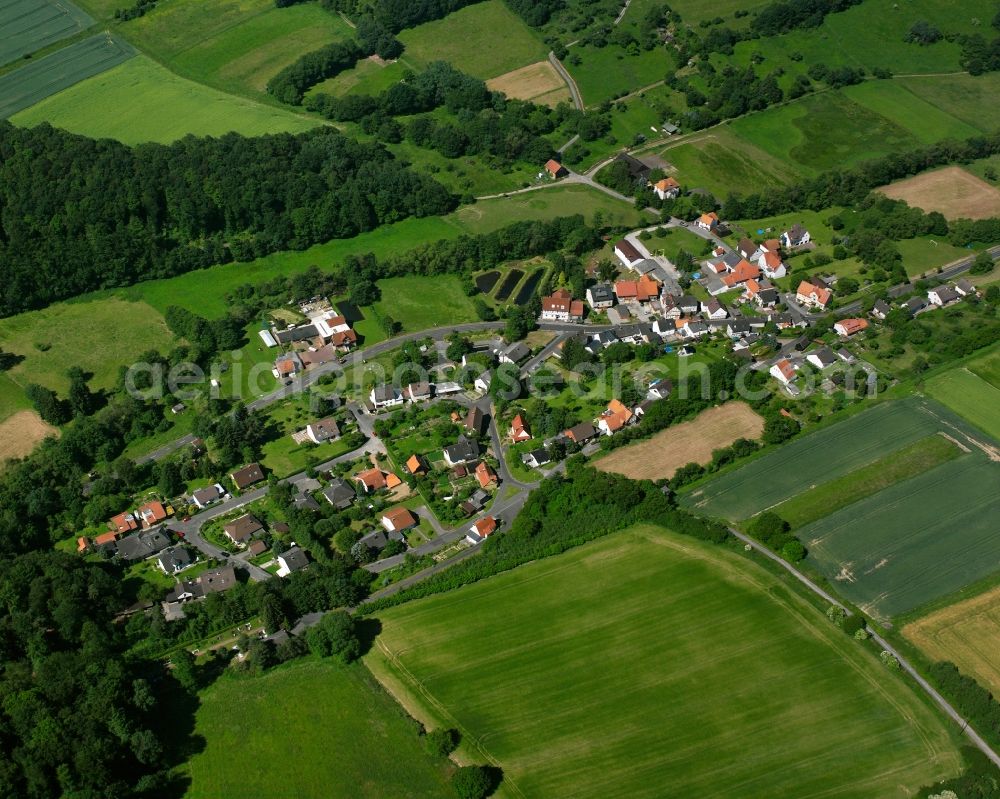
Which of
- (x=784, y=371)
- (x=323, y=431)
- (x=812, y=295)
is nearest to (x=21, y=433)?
(x=323, y=431)

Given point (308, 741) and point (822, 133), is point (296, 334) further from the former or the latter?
point (822, 133)

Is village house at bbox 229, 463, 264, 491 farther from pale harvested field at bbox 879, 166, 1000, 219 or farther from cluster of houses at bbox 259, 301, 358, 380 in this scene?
pale harvested field at bbox 879, 166, 1000, 219

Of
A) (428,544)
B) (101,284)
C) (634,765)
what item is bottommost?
(634,765)

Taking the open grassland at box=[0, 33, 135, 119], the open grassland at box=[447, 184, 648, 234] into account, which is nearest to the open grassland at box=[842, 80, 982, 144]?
the open grassland at box=[447, 184, 648, 234]

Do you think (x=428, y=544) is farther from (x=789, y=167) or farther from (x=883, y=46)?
(x=883, y=46)

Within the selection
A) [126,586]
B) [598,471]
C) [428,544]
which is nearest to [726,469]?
[598,471]

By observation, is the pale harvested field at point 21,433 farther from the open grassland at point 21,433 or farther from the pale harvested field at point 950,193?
the pale harvested field at point 950,193
